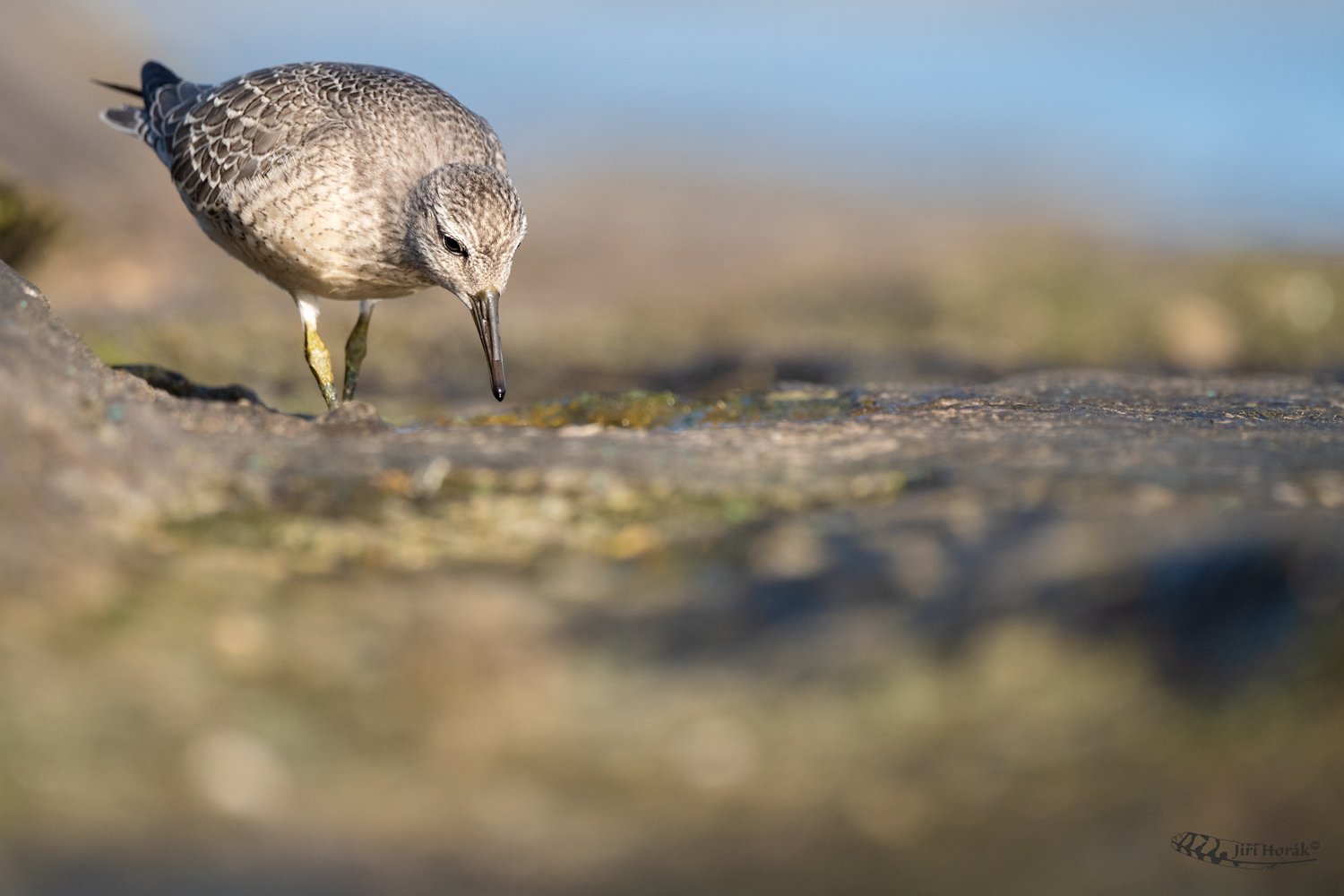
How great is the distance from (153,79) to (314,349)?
284 cm

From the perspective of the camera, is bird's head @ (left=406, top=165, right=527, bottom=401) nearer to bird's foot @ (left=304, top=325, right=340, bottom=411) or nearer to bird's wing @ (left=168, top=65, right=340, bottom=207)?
bird's wing @ (left=168, top=65, right=340, bottom=207)

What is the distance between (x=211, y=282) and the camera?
42.9 ft

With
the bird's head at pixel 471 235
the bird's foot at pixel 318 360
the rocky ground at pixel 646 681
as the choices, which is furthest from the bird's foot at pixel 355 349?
the rocky ground at pixel 646 681

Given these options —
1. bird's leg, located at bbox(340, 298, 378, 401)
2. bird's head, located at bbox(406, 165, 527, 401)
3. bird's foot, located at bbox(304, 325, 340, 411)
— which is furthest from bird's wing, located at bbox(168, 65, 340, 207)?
bird's leg, located at bbox(340, 298, 378, 401)

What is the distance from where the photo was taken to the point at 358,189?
6.24 metres

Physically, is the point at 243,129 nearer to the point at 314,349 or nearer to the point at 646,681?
the point at 314,349

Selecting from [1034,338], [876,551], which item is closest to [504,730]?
[876,551]

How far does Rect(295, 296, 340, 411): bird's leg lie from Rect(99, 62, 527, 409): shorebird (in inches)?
2.5

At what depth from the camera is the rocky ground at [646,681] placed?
2.69 meters

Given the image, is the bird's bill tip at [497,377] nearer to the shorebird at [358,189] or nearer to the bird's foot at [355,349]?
the shorebird at [358,189]

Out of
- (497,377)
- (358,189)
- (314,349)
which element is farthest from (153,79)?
(497,377)

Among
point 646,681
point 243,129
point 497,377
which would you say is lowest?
point 646,681

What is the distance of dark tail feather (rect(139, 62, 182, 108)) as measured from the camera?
826cm

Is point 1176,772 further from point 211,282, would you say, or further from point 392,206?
point 211,282
